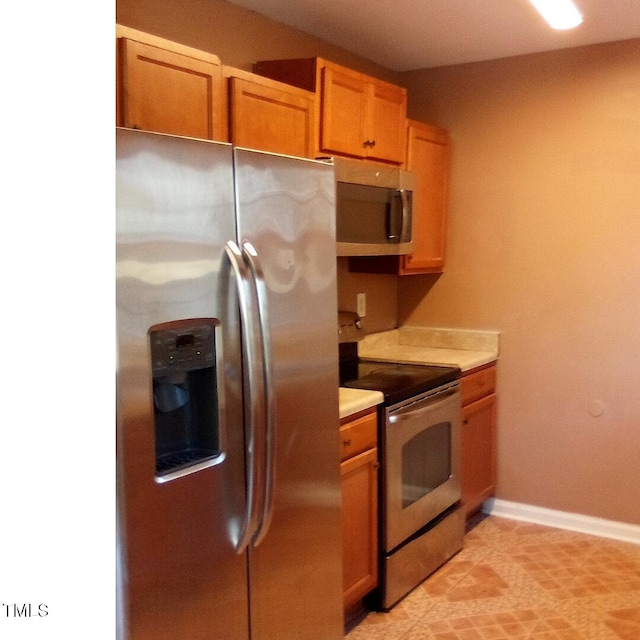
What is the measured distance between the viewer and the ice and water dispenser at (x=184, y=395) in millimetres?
1682

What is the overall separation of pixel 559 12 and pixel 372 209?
1.08 meters

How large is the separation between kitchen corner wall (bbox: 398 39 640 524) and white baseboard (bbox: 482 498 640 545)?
0.04 meters

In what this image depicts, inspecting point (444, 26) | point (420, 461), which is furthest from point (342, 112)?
point (420, 461)

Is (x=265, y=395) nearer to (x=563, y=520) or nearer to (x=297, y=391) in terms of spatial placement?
(x=297, y=391)

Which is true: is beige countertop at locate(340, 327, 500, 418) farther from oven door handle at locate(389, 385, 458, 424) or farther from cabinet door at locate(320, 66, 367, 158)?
cabinet door at locate(320, 66, 367, 158)

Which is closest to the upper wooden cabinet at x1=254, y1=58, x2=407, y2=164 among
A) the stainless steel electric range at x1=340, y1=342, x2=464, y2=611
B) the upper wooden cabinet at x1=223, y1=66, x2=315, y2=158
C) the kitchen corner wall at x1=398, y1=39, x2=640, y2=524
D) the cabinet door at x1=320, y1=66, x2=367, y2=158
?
→ the cabinet door at x1=320, y1=66, x2=367, y2=158

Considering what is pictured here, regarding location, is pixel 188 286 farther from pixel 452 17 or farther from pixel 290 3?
pixel 452 17

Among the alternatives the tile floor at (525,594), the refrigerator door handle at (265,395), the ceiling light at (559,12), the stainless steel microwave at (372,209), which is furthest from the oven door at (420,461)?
the ceiling light at (559,12)

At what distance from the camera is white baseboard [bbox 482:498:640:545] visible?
3590 mm

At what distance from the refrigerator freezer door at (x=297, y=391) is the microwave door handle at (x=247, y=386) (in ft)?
0.19

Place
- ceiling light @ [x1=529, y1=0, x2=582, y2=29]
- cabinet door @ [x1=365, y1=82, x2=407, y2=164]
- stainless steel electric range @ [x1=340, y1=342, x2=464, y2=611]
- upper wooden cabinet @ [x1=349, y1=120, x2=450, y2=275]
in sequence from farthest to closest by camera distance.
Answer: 1. upper wooden cabinet @ [x1=349, y1=120, x2=450, y2=275]
2. cabinet door @ [x1=365, y1=82, x2=407, y2=164]
3. stainless steel electric range @ [x1=340, y1=342, x2=464, y2=611]
4. ceiling light @ [x1=529, y1=0, x2=582, y2=29]

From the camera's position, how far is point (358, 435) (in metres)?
2.65
